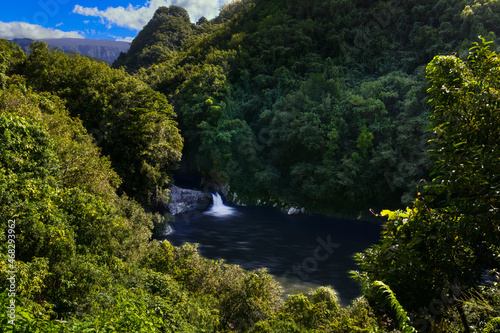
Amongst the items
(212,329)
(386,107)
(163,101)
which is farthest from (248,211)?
(212,329)

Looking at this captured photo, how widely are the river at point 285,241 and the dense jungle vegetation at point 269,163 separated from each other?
2.52 m

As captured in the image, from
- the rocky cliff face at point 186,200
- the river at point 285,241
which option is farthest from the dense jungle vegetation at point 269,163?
the rocky cliff face at point 186,200

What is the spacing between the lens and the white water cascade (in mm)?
33031

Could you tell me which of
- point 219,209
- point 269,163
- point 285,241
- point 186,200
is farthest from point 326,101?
point 186,200

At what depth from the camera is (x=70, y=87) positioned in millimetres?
23141

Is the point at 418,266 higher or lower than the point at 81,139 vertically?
lower

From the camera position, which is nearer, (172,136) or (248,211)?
(172,136)

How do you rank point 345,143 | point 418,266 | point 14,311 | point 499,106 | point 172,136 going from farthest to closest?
point 345,143
point 172,136
point 418,266
point 499,106
point 14,311

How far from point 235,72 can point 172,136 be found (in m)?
24.1

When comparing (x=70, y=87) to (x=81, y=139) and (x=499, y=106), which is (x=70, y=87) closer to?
(x=81, y=139)

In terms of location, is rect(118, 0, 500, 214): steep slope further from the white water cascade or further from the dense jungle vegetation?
the white water cascade

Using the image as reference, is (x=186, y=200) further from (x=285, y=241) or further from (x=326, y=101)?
(x=326, y=101)

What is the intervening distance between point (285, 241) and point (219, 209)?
35.0 ft

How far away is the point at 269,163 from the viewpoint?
127ft
